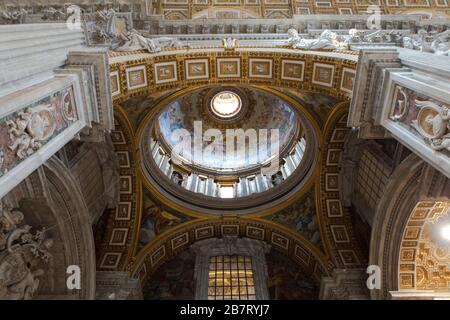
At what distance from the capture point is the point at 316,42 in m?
10.8

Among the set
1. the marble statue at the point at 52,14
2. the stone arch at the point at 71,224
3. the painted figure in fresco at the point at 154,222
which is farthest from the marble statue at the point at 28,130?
the painted figure in fresco at the point at 154,222

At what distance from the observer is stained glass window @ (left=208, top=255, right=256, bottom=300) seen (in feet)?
44.9

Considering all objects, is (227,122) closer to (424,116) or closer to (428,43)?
(428,43)

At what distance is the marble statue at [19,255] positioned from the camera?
9664 millimetres

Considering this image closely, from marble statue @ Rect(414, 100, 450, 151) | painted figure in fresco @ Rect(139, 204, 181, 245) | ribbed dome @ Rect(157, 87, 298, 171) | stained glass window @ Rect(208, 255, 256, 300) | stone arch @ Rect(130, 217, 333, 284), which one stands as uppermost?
marble statue @ Rect(414, 100, 450, 151)

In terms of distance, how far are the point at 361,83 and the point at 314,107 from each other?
17.5ft

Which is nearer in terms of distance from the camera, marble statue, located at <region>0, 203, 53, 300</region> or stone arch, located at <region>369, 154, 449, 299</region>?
marble statue, located at <region>0, 203, 53, 300</region>

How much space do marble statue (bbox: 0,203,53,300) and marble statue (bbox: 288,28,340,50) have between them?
8.42m

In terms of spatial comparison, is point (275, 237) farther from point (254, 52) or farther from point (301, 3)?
point (301, 3)

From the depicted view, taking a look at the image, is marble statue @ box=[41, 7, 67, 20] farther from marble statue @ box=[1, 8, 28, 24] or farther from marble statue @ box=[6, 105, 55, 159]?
marble statue @ box=[6, 105, 55, 159]

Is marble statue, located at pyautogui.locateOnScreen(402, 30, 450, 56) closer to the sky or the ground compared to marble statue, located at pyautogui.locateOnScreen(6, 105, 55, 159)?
closer to the sky

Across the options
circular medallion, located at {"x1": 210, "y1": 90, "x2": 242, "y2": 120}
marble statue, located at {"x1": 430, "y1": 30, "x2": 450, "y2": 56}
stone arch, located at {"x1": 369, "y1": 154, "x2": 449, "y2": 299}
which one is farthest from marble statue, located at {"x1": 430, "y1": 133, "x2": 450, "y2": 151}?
circular medallion, located at {"x1": 210, "y1": 90, "x2": 242, "y2": 120}

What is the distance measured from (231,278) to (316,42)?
859cm

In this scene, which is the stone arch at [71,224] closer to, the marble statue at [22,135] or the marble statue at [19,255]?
the marble statue at [19,255]
